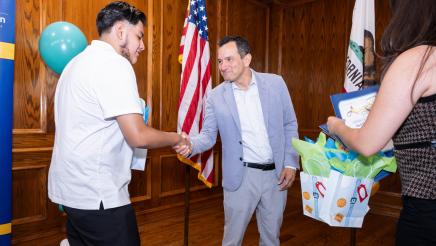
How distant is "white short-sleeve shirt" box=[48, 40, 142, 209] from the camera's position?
1.25 m

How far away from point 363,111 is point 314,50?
3909mm

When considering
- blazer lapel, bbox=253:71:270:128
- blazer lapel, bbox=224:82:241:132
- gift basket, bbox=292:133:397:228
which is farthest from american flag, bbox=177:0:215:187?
gift basket, bbox=292:133:397:228

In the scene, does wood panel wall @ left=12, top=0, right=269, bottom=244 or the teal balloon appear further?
wood panel wall @ left=12, top=0, right=269, bottom=244

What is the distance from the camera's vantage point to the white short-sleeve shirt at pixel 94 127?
125cm

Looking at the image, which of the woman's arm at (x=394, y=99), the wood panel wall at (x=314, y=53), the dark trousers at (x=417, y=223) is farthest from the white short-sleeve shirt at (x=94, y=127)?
the wood panel wall at (x=314, y=53)

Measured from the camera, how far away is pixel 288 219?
3848 mm

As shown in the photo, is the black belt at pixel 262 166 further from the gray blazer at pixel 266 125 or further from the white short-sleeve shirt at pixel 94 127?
the white short-sleeve shirt at pixel 94 127

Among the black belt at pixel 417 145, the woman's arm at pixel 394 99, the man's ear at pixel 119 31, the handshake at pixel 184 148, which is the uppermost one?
the man's ear at pixel 119 31

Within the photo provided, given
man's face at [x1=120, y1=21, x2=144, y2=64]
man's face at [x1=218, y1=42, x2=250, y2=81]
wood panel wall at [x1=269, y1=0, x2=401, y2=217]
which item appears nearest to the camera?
man's face at [x1=120, y1=21, x2=144, y2=64]

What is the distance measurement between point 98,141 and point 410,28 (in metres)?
1.11

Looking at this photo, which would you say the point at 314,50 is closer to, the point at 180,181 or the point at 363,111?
the point at 180,181

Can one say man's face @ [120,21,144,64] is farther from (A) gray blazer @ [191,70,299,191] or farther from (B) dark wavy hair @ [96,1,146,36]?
(A) gray blazer @ [191,70,299,191]

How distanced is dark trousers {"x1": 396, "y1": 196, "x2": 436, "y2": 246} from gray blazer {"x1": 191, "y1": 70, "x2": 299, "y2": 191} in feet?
3.61

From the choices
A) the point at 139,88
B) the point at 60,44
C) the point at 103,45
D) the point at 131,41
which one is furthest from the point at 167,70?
the point at 103,45
